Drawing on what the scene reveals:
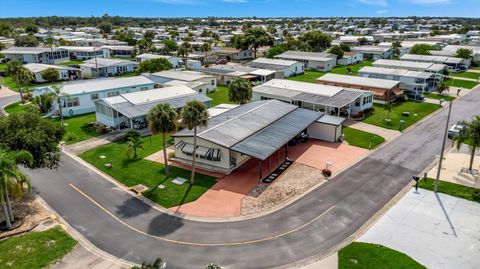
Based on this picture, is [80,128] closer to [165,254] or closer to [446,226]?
[165,254]

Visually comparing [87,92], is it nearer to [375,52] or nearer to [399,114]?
[399,114]

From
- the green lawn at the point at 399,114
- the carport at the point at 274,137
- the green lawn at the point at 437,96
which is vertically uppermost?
the carport at the point at 274,137

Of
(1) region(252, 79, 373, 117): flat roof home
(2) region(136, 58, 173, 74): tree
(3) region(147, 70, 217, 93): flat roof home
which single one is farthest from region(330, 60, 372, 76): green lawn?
(2) region(136, 58, 173, 74): tree

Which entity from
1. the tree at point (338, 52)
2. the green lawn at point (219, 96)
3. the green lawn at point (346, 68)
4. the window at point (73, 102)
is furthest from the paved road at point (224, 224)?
the tree at point (338, 52)

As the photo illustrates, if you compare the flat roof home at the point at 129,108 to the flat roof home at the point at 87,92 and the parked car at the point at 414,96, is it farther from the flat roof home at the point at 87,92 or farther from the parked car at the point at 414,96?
the parked car at the point at 414,96

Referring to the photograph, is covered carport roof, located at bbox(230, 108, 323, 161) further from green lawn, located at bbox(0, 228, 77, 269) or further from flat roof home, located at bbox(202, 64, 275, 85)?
flat roof home, located at bbox(202, 64, 275, 85)

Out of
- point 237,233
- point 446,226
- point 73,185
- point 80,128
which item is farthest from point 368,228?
point 80,128
